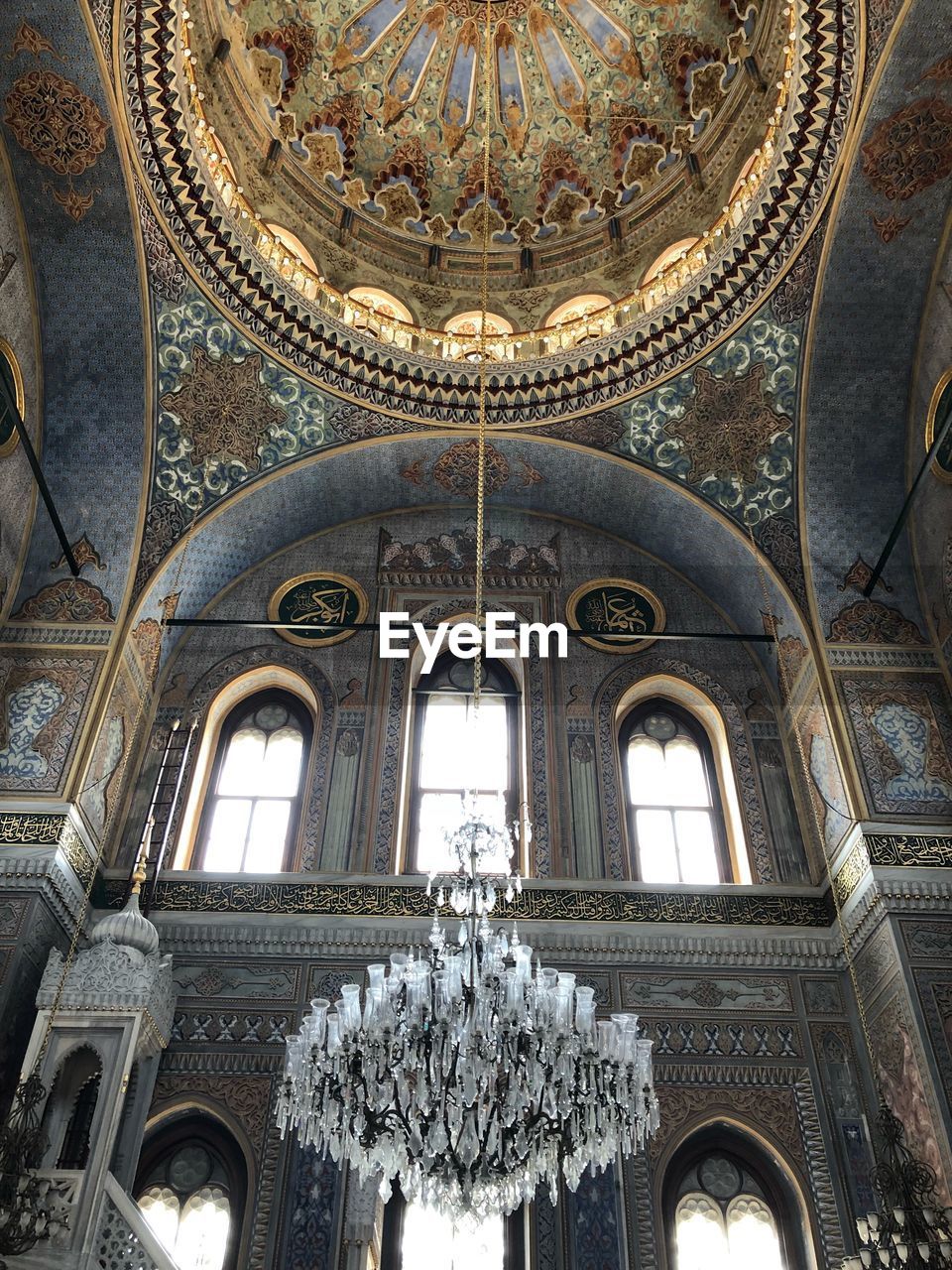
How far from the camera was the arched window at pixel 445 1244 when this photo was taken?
620 cm

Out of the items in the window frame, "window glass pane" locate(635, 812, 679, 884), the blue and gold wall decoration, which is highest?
the blue and gold wall decoration

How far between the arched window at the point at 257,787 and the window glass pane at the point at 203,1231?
7.28 ft

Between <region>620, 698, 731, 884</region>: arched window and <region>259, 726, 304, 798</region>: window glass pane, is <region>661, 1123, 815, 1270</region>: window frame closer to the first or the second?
<region>620, 698, 731, 884</region>: arched window

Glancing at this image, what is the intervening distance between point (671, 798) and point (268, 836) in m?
3.28

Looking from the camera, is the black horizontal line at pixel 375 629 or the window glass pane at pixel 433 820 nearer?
the window glass pane at pixel 433 820

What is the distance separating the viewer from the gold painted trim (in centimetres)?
738

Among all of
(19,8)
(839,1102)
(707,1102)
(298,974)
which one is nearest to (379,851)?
(298,974)

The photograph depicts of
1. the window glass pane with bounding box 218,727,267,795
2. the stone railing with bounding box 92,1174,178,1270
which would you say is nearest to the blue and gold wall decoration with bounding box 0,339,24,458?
the window glass pane with bounding box 218,727,267,795

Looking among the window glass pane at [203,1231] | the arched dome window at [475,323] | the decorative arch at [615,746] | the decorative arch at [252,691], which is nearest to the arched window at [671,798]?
the decorative arch at [615,746]

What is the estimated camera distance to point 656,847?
7980 millimetres

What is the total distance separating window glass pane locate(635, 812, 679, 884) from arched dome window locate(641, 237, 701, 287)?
16.1 ft

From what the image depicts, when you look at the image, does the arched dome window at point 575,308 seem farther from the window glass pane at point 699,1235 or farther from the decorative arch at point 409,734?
the window glass pane at point 699,1235

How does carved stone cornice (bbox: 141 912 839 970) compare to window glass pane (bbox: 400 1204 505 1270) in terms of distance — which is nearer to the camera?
window glass pane (bbox: 400 1204 505 1270)

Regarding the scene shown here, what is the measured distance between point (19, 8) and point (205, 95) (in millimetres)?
2160
